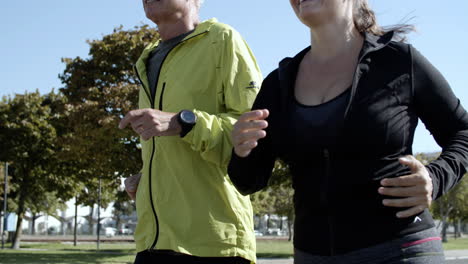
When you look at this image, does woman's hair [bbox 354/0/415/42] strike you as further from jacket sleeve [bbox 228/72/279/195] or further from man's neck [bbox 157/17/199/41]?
man's neck [bbox 157/17/199/41]

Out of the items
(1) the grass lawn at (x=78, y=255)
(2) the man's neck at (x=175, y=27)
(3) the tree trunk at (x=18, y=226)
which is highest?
(2) the man's neck at (x=175, y=27)

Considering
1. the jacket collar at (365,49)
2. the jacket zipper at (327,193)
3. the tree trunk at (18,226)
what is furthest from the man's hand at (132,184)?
the tree trunk at (18,226)

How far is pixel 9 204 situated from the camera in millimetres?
37812

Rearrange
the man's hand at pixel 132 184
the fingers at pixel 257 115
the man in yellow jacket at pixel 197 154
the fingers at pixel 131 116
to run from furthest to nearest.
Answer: the man's hand at pixel 132 184 → the man in yellow jacket at pixel 197 154 → the fingers at pixel 131 116 → the fingers at pixel 257 115

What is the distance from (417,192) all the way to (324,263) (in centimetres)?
41

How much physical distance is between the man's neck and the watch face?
87cm

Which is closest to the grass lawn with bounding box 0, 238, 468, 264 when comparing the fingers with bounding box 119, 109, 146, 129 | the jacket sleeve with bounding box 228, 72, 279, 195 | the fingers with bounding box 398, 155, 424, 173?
the fingers with bounding box 119, 109, 146, 129

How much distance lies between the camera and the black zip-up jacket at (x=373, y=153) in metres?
1.82

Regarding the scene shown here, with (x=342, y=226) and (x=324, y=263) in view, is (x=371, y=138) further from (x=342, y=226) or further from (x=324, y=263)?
(x=324, y=263)

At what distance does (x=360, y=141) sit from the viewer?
6.12ft

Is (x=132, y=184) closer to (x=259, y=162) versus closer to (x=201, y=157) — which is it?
(x=201, y=157)

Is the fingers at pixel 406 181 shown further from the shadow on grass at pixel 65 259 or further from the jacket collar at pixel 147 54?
the shadow on grass at pixel 65 259

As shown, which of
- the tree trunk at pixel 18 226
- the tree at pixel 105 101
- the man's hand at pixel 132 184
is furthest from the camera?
the tree trunk at pixel 18 226

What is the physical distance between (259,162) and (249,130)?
26 centimetres
